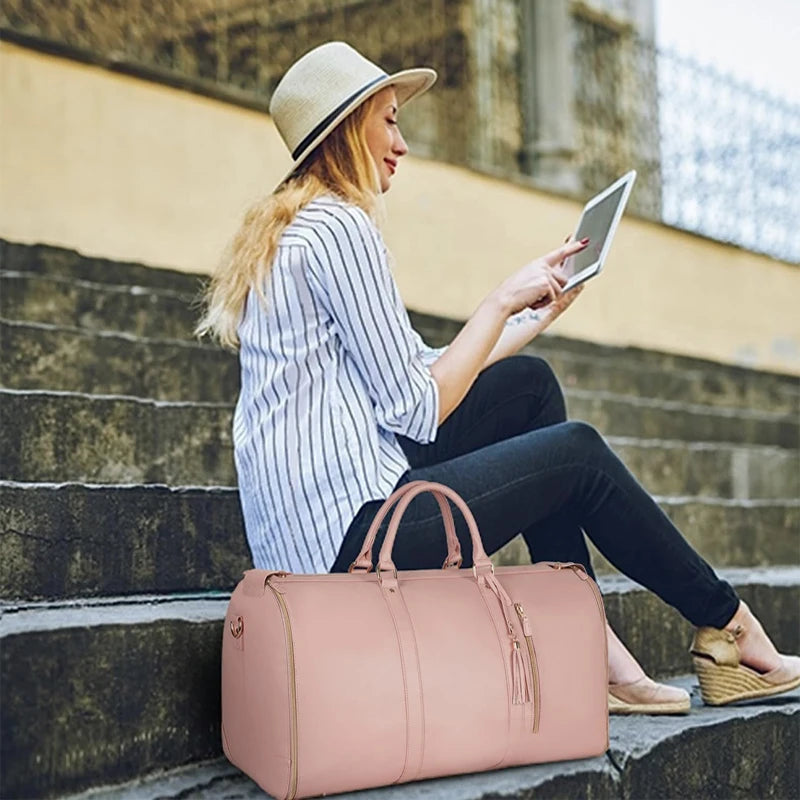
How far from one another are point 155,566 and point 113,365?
1.01 metres

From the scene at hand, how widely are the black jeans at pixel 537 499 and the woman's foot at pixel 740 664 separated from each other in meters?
0.04

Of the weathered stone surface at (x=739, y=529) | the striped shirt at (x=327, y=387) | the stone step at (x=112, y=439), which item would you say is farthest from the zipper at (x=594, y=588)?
the weathered stone surface at (x=739, y=529)

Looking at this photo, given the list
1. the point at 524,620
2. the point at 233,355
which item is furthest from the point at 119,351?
the point at 524,620

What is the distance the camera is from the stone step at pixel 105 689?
176 cm

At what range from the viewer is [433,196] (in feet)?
17.1

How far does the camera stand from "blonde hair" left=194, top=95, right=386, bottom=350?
83.0 inches

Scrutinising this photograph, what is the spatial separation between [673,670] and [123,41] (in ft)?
11.4

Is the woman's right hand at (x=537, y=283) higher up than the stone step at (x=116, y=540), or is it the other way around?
the woman's right hand at (x=537, y=283)

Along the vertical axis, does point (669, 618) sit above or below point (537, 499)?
below

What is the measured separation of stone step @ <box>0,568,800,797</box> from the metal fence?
12.9 ft

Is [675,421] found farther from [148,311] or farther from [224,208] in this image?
[148,311]

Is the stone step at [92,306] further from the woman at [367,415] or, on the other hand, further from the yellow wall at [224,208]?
the woman at [367,415]

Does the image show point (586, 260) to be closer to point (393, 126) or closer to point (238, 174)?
point (393, 126)

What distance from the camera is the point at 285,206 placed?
213cm
